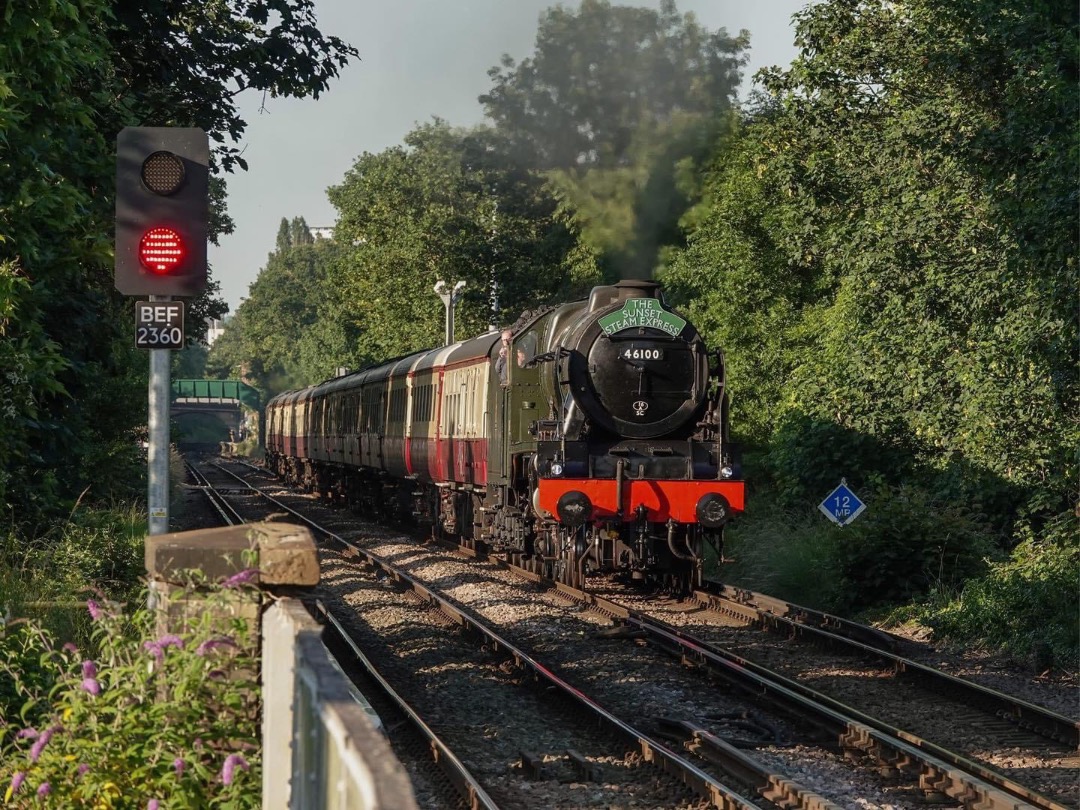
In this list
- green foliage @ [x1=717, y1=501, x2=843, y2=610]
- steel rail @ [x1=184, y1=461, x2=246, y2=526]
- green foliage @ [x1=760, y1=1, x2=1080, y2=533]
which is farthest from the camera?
steel rail @ [x1=184, y1=461, x2=246, y2=526]

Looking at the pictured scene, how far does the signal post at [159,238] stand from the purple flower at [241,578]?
1887mm

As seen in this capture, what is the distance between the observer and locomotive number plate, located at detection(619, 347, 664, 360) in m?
15.8

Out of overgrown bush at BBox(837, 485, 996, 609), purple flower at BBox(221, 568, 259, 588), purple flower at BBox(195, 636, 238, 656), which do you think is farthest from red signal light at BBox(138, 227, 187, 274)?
overgrown bush at BBox(837, 485, 996, 609)

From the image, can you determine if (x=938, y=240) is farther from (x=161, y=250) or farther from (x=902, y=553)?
(x=161, y=250)

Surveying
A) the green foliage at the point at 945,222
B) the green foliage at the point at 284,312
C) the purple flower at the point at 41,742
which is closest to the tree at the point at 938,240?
the green foliage at the point at 945,222

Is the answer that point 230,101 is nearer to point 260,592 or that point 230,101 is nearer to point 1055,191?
→ point 1055,191

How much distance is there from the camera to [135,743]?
521 centimetres

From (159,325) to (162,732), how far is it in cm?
285

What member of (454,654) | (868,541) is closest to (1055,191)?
(868,541)

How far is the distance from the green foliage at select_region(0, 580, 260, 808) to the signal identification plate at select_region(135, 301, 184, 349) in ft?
6.65

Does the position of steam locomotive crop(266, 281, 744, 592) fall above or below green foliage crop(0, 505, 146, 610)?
above

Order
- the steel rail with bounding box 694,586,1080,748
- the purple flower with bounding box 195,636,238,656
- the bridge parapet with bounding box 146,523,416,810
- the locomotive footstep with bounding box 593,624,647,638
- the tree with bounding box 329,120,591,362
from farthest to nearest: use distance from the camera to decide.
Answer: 1. the tree with bounding box 329,120,591,362
2. the locomotive footstep with bounding box 593,624,647,638
3. the steel rail with bounding box 694,586,1080,748
4. the purple flower with bounding box 195,636,238,656
5. the bridge parapet with bounding box 146,523,416,810

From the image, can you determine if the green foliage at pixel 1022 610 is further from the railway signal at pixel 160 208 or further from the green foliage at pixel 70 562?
the railway signal at pixel 160 208

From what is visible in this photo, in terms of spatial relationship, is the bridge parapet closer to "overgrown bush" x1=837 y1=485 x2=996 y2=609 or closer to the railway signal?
the railway signal
